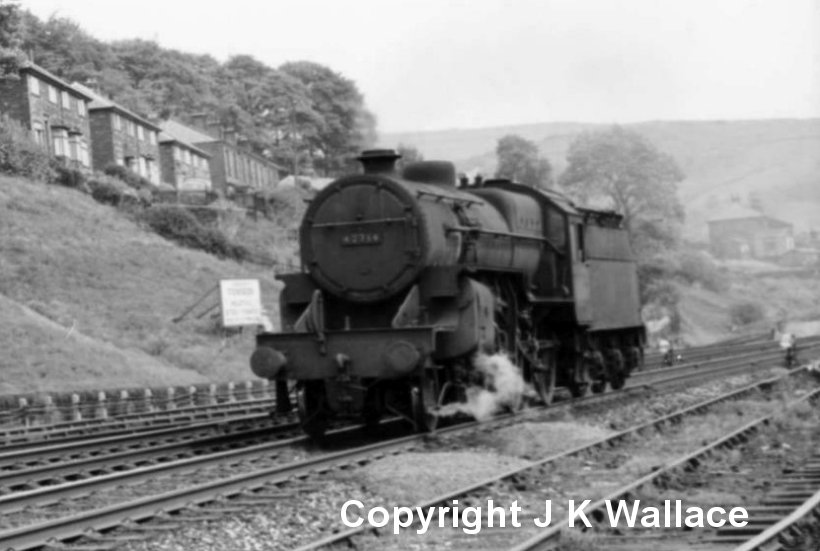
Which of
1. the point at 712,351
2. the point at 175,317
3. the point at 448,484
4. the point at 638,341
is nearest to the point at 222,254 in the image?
the point at 175,317

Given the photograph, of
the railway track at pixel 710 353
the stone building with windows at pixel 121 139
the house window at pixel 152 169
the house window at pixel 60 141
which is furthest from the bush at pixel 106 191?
the railway track at pixel 710 353

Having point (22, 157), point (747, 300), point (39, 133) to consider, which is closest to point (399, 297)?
point (22, 157)

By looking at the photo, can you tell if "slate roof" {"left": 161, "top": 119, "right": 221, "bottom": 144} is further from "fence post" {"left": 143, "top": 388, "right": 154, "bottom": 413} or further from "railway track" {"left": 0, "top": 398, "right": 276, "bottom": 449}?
"railway track" {"left": 0, "top": 398, "right": 276, "bottom": 449}

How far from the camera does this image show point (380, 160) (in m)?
15.8

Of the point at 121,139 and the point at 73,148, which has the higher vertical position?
the point at 121,139

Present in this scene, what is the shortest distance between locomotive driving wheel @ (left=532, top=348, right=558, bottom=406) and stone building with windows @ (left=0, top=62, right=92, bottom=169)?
4108 cm

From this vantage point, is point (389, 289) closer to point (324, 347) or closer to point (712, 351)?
point (324, 347)

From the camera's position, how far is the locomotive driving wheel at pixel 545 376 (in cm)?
1867

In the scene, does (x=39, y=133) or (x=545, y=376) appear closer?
(x=545, y=376)

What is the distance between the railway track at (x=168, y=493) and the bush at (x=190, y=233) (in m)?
39.4

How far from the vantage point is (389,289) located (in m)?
15.3

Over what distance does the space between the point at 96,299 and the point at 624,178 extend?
2952 cm

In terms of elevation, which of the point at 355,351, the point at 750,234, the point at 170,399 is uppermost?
the point at 750,234
